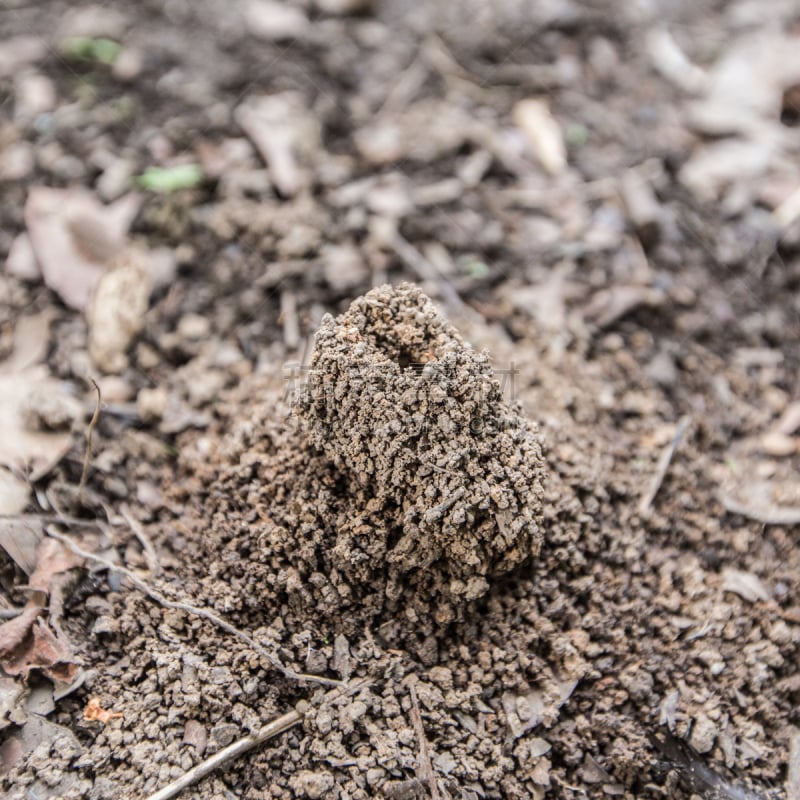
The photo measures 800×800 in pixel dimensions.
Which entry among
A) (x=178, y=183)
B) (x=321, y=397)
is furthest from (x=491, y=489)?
(x=178, y=183)

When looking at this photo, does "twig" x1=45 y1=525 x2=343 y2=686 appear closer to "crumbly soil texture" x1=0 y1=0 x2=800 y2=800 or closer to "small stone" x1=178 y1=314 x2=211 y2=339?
"crumbly soil texture" x1=0 y1=0 x2=800 y2=800

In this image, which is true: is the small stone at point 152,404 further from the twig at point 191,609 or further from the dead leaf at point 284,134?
the dead leaf at point 284,134

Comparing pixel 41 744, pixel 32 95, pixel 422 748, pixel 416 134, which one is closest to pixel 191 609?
pixel 41 744

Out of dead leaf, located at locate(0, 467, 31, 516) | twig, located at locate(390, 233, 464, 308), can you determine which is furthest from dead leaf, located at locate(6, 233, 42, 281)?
twig, located at locate(390, 233, 464, 308)

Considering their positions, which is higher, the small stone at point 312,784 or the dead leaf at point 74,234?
the dead leaf at point 74,234

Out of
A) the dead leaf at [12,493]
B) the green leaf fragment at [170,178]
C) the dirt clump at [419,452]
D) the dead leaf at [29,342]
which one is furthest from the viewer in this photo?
the green leaf fragment at [170,178]

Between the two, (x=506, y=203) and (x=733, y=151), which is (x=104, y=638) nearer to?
(x=506, y=203)

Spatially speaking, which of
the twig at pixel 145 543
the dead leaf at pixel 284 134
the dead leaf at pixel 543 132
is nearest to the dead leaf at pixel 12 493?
the twig at pixel 145 543
